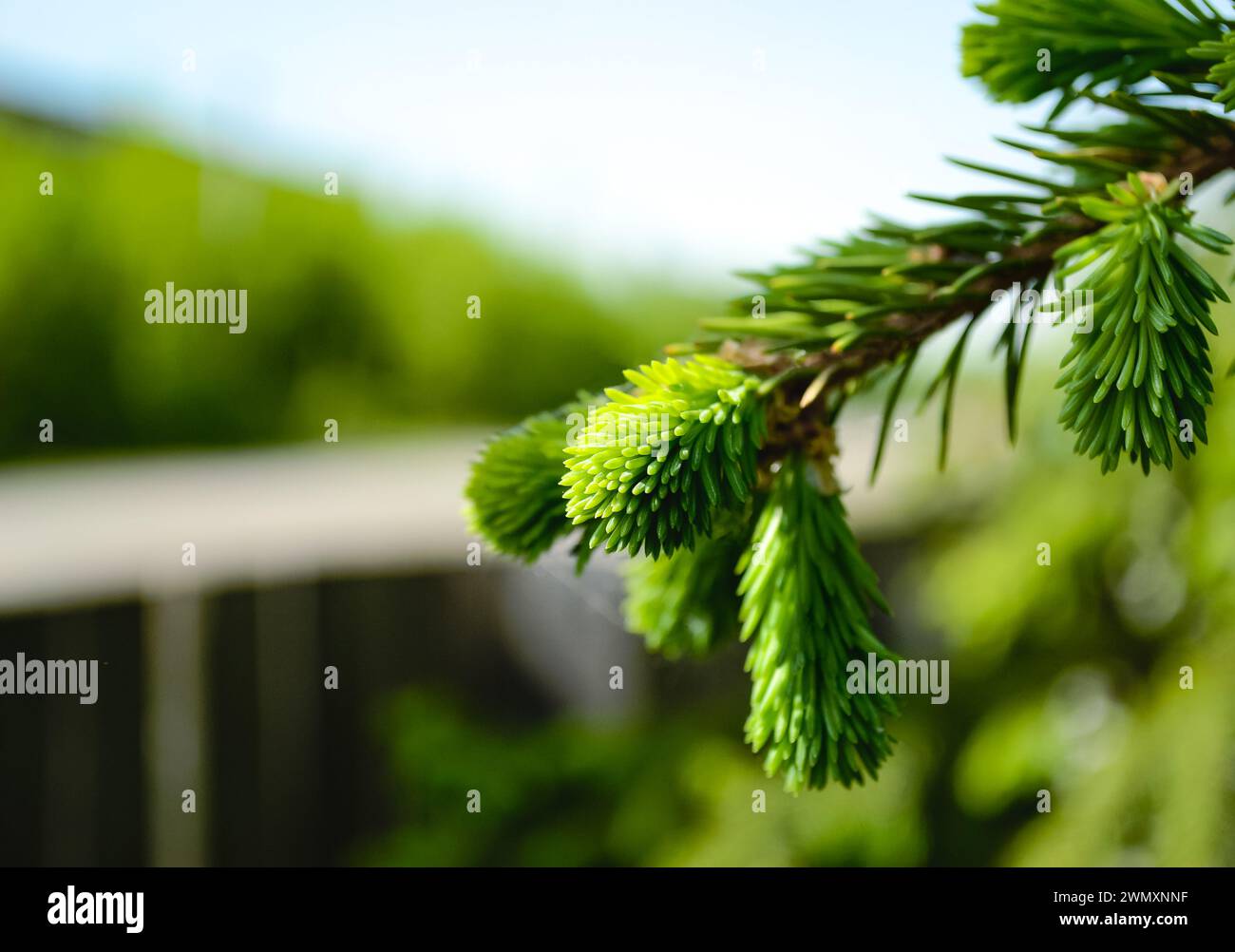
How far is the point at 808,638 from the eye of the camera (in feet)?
0.82

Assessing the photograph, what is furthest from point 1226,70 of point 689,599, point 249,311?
point 249,311

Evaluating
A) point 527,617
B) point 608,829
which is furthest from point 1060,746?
point 527,617

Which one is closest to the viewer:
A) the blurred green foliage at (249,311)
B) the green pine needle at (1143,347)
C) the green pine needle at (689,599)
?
the green pine needle at (1143,347)

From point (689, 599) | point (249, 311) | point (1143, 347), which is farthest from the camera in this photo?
point (249, 311)

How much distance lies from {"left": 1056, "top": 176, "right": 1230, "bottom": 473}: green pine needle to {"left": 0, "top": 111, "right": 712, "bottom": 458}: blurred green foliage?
8.56ft

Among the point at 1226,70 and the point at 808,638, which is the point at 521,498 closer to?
the point at 808,638

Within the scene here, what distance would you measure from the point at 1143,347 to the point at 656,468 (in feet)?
0.36

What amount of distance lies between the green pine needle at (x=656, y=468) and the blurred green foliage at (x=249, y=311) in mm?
2603

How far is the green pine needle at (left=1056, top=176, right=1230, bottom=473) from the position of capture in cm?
21

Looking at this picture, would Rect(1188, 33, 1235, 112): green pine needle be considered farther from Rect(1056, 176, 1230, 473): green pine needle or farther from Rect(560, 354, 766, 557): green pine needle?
Rect(560, 354, 766, 557): green pine needle

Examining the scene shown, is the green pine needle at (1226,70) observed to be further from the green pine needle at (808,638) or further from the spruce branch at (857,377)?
the green pine needle at (808,638)

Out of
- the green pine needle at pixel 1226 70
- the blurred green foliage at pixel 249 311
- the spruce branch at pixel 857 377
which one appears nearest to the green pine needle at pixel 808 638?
the spruce branch at pixel 857 377

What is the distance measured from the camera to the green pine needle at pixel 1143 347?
21 cm
